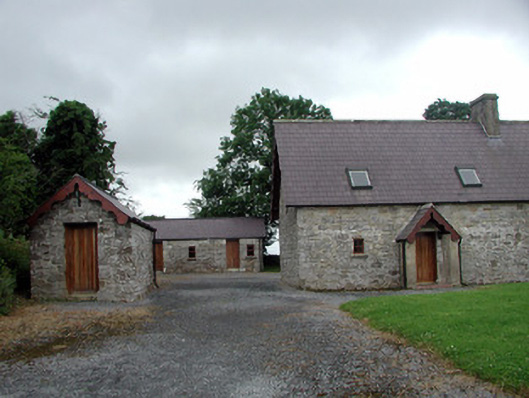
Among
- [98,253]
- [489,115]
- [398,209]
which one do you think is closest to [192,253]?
[398,209]

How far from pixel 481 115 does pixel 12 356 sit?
22837mm

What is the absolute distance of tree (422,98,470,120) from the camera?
53.1 metres

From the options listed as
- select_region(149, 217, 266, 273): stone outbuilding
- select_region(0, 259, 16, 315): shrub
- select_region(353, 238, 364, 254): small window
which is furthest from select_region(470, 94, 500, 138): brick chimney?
select_region(0, 259, 16, 315): shrub

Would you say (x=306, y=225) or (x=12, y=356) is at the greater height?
(x=306, y=225)

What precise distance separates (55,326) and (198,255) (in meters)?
25.0

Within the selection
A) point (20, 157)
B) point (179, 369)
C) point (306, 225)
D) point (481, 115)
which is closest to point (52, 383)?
point (179, 369)

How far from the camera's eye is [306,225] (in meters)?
19.3

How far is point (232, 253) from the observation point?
1439 inches

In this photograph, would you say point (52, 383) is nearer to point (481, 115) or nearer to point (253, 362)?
point (253, 362)

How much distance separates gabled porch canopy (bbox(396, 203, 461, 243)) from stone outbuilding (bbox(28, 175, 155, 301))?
10391mm

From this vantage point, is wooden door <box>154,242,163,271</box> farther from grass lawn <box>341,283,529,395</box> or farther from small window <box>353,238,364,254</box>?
grass lawn <box>341,283,529,395</box>

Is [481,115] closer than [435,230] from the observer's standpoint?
No

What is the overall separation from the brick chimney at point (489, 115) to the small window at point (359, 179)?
24.2 feet

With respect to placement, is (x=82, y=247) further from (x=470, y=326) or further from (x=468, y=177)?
(x=468, y=177)
